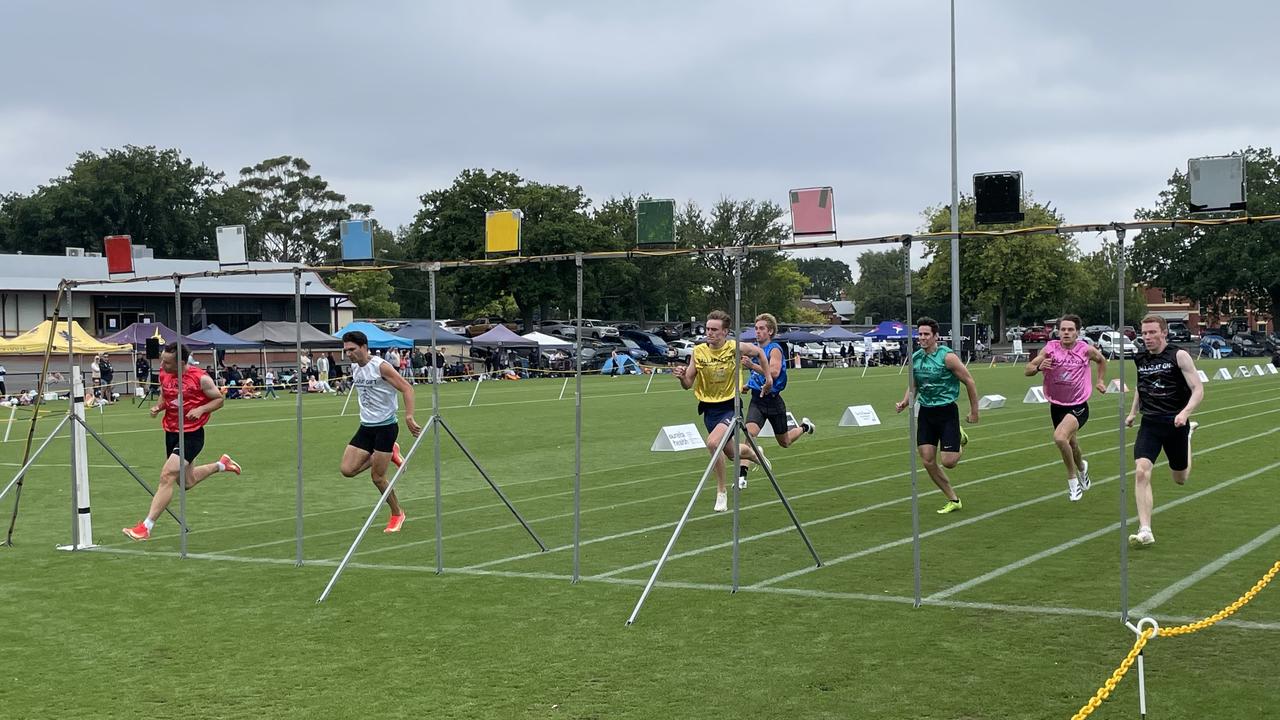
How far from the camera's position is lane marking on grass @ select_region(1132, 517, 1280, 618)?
8783mm

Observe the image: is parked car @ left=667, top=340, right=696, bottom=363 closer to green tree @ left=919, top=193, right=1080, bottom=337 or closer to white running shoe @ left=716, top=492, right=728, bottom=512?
green tree @ left=919, top=193, right=1080, bottom=337

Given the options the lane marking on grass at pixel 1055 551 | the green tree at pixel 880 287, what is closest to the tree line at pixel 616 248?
the green tree at pixel 880 287

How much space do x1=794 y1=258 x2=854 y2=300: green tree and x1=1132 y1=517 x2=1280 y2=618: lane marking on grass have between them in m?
181

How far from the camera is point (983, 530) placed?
40.9ft

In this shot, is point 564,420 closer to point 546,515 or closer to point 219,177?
point 546,515

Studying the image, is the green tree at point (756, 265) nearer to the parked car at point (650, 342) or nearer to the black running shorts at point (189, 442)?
the parked car at point (650, 342)

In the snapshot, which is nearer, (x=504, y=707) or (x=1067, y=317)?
(x=504, y=707)

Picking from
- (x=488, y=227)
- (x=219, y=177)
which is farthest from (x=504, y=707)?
(x=219, y=177)

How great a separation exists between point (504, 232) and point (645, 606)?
3121 millimetres

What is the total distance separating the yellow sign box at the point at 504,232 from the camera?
996 centimetres

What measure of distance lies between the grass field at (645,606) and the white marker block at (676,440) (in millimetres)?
3880

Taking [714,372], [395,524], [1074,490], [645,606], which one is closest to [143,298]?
[395,524]

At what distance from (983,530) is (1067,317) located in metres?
Answer: 2.86

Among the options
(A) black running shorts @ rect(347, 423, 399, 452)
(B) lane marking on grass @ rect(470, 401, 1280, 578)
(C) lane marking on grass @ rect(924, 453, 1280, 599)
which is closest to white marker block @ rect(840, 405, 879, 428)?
(B) lane marking on grass @ rect(470, 401, 1280, 578)
